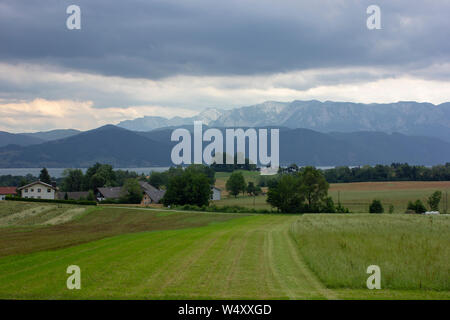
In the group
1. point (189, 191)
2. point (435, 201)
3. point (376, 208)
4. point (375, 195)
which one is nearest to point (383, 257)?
point (376, 208)

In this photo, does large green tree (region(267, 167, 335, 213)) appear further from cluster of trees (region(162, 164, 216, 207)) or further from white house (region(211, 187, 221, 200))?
white house (region(211, 187, 221, 200))

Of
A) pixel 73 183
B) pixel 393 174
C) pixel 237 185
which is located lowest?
pixel 73 183

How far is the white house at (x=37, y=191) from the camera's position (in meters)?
112

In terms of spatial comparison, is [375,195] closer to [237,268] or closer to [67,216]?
[67,216]

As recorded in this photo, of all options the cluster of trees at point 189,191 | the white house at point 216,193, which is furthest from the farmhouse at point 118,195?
the cluster of trees at point 189,191

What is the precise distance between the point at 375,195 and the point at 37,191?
268 ft

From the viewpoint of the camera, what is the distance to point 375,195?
106062 millimetres

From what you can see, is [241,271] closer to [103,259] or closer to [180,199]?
[103,259]

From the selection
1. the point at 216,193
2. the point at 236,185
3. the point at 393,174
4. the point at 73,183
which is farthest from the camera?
the point at 73,183

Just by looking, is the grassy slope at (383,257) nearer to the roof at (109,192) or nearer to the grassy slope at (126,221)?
the grassy slope at (126,221)

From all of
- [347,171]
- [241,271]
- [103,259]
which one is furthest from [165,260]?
[347,171]

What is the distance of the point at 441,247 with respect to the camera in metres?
23.7

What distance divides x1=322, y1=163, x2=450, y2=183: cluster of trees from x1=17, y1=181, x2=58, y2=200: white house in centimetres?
9125
